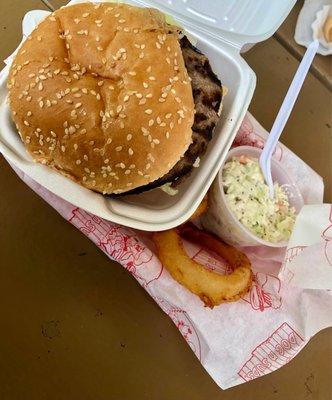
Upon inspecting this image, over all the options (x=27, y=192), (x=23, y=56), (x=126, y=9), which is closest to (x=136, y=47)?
(x=126, y=9)

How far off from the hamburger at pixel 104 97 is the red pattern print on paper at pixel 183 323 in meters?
0.34

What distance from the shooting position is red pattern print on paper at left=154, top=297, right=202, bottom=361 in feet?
3.84

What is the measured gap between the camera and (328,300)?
1.21 meters

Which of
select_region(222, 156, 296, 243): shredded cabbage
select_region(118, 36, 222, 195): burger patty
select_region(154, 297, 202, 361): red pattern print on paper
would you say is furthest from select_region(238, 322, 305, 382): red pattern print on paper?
select_region(118, 36, 222, 195): burger patty

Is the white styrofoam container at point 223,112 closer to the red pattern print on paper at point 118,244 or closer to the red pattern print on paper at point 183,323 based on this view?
the red pattern print on paper at point 118,244

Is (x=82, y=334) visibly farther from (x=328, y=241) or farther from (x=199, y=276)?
(x=328, y=241)

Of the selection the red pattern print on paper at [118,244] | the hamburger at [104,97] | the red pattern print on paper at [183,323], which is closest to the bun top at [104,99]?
the hamburger at [104,97]

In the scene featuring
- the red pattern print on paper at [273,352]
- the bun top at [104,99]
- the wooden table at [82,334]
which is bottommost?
the wooden table at [82,334]

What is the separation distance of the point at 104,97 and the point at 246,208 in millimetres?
484

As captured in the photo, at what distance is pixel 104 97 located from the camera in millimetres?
929

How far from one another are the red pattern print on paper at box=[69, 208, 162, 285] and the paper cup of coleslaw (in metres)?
0.21

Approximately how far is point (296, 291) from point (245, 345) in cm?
19

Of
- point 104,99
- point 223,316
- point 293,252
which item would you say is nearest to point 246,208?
point 293,252

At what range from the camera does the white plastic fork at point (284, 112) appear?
105 centimetres
